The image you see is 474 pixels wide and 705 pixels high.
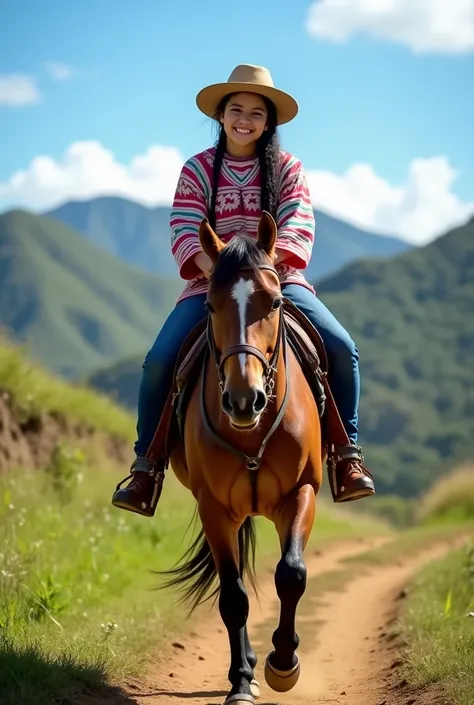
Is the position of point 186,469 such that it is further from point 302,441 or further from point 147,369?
point 302,441

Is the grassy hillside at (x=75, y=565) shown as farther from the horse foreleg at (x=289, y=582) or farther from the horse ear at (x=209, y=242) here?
the horse ear at (x=209, y=242)

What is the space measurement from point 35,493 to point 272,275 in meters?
7.89

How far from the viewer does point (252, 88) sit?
6699 millimetres

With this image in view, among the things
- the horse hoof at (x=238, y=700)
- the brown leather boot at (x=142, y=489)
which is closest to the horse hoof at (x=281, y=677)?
the horse hoof at (x=238, y=700)

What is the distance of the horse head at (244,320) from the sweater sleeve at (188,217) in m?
0.86

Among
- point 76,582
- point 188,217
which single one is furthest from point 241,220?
point 76,582

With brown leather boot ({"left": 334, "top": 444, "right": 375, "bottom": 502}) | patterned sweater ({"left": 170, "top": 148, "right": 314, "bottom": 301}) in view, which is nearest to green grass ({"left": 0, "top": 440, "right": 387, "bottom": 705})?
brown leather boot ({"left": 334, "top": 444, "right": 375, "bottom": 502})

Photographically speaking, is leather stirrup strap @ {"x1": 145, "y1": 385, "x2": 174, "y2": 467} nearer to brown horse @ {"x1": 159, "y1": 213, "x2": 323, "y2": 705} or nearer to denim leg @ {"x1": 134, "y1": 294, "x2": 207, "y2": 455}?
denim leg @ {"x1": 134, "y1": 294, "x2": 207, "y2": 455}

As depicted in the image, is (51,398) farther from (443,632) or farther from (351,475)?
(351,475)

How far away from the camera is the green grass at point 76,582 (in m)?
5.71

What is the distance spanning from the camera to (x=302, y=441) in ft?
19.1

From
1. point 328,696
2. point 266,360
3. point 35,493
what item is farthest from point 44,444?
point 266,360

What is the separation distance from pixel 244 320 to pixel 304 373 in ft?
4.10

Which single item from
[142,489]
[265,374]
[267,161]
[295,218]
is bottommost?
[142,489]
